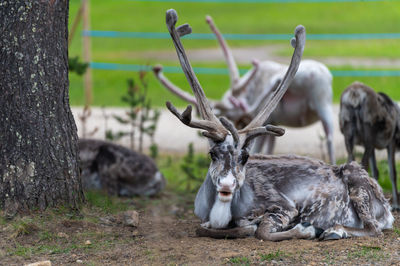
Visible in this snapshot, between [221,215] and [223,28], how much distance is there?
2342cm

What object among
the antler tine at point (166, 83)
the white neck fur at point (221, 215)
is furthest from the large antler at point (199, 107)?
the antler tine at point (166, 83)

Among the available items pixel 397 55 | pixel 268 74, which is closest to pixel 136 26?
pixel 397 55

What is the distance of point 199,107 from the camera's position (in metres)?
Answer: 6.59

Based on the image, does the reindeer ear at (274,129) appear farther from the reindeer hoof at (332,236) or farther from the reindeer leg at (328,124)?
the reindeer leg at (328,124)

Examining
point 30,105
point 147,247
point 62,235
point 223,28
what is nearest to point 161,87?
point 223,28

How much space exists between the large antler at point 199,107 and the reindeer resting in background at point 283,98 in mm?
2200

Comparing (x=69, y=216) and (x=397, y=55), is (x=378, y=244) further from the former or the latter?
(x=397, y=55)

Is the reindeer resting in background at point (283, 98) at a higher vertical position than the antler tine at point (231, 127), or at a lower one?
higher

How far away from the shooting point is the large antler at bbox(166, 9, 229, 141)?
20.2 ft

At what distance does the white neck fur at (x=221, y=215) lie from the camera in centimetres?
627

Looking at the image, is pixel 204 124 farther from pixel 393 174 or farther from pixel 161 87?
pixel 161 87

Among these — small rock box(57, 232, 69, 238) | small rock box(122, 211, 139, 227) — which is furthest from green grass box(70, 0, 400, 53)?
small rock box(57, 232, 69, 238)

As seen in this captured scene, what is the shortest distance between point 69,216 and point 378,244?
103 inches

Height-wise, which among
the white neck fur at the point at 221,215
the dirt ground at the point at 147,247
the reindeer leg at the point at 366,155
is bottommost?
the dirt ground at the point at 147,247
